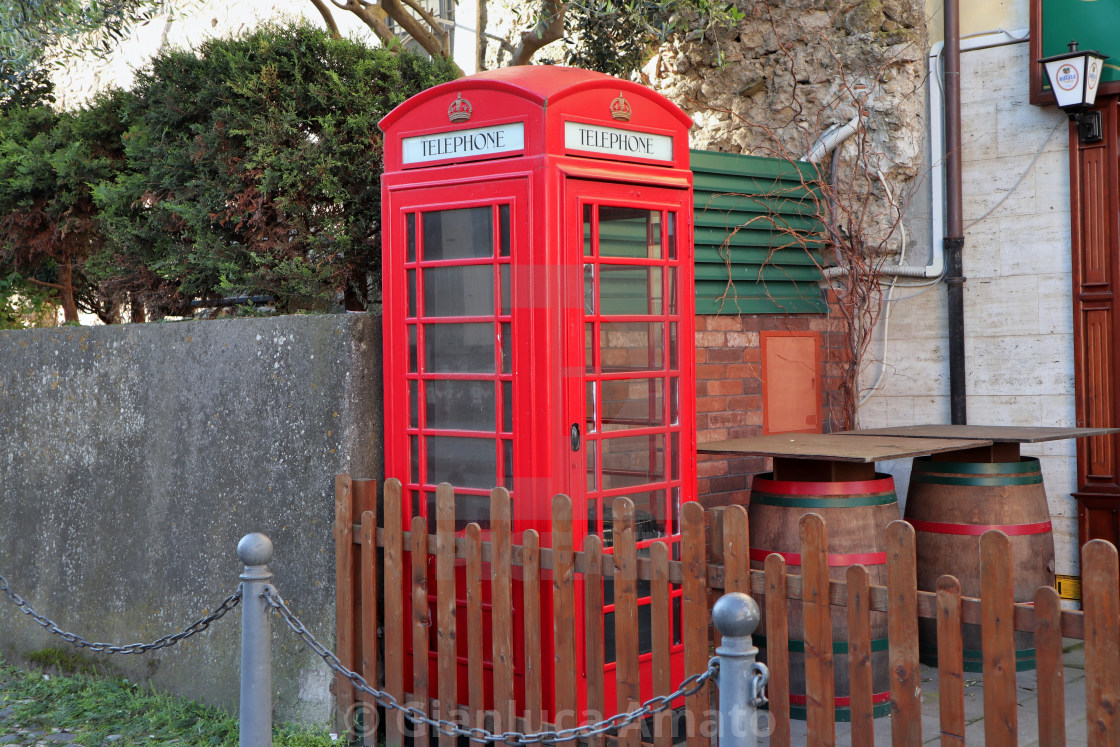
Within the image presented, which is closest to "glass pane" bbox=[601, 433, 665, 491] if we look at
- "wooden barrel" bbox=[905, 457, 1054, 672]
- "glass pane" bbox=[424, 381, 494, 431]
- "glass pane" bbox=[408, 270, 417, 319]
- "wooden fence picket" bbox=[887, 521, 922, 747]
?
"glass pane" bbox=[424, 381, 494, 431]

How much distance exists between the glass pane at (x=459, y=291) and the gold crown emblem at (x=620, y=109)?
0.81 m

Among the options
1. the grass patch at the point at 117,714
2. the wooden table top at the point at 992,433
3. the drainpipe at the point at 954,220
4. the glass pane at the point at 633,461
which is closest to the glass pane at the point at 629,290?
the glass pane at the point at 633,461

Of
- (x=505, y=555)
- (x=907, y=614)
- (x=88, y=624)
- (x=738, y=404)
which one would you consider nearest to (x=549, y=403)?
(x=505, y=555)

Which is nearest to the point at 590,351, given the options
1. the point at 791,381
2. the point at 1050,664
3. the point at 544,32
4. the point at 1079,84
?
the point at 1050,664

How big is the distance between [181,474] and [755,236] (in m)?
3.43

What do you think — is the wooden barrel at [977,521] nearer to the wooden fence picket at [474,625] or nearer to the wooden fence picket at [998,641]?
the wooden fence picket at [998,641]

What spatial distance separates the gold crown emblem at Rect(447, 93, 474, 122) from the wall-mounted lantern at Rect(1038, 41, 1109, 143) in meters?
3.58

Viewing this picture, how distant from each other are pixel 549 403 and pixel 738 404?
7.41ft

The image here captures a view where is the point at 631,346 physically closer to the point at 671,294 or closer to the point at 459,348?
the point at 671,294

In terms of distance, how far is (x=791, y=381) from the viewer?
246 inches

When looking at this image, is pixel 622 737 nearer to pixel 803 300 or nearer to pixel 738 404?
pixel 738 404

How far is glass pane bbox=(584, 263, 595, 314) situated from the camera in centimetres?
410

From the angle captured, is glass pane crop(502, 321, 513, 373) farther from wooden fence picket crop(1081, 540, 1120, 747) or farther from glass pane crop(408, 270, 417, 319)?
wooden fence picket crop(1081, 540, 1120, 747)

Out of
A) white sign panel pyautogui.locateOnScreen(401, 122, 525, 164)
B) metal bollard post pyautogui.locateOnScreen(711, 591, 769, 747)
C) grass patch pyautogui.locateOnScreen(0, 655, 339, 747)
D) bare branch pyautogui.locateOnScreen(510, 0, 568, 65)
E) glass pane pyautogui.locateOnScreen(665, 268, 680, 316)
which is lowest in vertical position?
grass patch pyautogui.locateOnScreen(0, 655, 339, 747)
